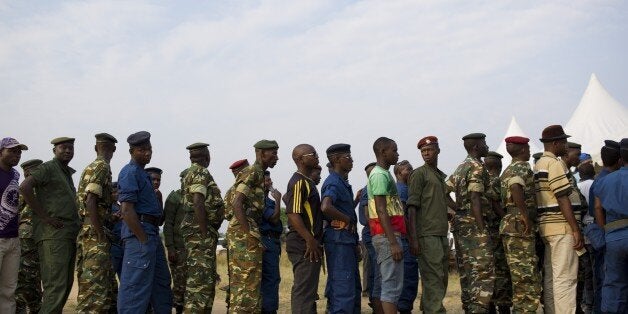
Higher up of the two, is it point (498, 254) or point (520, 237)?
point (520, 237)

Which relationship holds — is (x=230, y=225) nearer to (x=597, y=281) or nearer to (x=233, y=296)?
(x=233, y=296)

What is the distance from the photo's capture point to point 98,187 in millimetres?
7195

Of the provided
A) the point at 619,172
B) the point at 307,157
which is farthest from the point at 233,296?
the point at 619,172

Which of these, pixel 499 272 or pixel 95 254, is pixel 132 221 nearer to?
pixel 95 254

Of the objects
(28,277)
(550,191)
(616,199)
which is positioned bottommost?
(28,277)

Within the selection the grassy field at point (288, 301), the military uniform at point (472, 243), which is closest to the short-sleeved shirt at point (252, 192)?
the military uniform at point (472, 243)

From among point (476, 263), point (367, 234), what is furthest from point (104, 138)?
point (476, 263)

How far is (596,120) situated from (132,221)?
17807mm

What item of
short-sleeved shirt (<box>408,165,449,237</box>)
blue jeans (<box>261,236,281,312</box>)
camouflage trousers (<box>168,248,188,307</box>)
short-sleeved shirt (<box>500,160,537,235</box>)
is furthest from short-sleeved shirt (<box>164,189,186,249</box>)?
short-sleeved shirt (<box>500,160,537,235</box>)

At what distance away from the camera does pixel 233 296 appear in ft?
22.9

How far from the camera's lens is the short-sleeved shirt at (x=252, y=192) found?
709 cm

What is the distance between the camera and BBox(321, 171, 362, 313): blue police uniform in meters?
6.87

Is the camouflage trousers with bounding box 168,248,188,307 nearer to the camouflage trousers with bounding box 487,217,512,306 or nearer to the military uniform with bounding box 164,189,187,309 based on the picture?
the military uniform with bounding box 164,189,187,309

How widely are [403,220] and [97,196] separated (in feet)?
10.8
